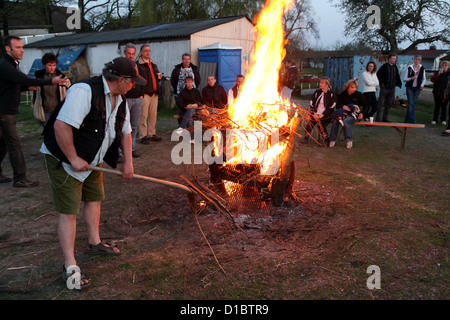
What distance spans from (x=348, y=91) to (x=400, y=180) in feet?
11.0

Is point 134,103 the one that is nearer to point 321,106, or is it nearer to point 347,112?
point 321,106

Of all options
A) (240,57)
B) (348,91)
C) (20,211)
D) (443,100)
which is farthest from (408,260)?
(240,57)

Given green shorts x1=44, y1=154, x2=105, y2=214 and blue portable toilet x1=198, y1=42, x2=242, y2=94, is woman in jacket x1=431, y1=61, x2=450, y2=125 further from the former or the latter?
green shorts x1=44, y1=154, x2=105, y2=214

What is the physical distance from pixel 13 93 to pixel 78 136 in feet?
10.3

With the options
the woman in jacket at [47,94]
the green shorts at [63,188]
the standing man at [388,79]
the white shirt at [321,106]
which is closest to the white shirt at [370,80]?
the standing man at [388,79]

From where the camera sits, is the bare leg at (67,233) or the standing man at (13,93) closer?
the bare leg at (67,233)

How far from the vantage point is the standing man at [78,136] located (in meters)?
2.83

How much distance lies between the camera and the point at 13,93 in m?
5.21

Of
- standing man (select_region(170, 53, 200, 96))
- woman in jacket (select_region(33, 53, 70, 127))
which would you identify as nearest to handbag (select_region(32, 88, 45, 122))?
woman in jacket (select_region(33, 53, 70, 127))

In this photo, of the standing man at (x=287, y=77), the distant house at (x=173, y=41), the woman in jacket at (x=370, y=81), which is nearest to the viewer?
the woman in jacket at (x=370, y=81)

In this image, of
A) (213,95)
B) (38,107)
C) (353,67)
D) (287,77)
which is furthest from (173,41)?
(38,107)

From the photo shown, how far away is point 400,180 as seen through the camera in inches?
228

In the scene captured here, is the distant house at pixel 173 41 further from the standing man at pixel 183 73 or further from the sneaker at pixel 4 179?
the sneaker at pixel 4 179

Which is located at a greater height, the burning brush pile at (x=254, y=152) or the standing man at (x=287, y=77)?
the standing man at (x=287, y=77)
